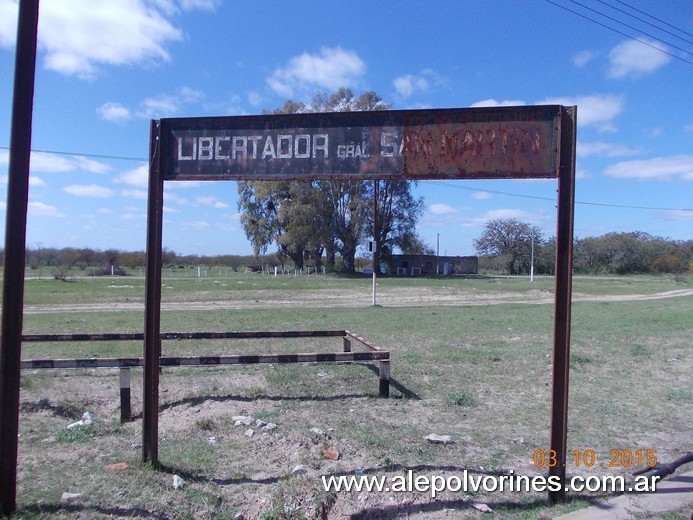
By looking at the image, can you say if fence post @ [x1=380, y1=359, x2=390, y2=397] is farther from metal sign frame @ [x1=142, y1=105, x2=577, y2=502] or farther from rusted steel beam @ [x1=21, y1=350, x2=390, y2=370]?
metal sign frame @ [x1=142, y1=105, x2=577, y2=502]

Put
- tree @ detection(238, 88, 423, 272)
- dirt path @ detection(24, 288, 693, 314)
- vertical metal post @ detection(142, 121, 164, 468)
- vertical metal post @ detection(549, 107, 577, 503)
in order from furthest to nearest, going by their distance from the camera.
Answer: tree @ detection(238, 88, 423, 272) → dirt path @ detection(24, 288, 693, 314) → vertical metal post @ detection(142, 121, 164, 468) → vertical metal post @ detection(549, 107, 577, 503)

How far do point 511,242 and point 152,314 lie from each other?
9170 centimetres

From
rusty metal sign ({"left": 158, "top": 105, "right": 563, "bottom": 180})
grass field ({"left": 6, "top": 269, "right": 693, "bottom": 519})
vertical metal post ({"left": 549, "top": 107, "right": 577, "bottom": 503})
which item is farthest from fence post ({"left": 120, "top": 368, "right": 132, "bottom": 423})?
vertical metal post ({"left": 549, "top": 107, "right": 577, "bottom": 503})

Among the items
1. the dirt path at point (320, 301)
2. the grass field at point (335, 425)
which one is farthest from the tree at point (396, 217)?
the grass field at point (335, 425)

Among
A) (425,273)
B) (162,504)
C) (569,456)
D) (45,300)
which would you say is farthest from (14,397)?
(425,273)

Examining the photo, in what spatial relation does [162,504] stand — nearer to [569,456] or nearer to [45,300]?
[569,456]

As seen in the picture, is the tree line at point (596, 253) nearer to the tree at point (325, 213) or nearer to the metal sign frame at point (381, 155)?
the tree at point (325, 213)

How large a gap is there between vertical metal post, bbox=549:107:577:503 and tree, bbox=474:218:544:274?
86150mm

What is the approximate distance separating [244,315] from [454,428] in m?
13.0

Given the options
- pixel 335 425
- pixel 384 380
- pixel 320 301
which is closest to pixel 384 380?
pixel 384 380

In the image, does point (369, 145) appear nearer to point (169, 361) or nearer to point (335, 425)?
point (335, 425)

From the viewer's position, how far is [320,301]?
26984 mm

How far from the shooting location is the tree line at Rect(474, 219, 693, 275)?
281ft

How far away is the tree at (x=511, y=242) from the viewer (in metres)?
88.0
